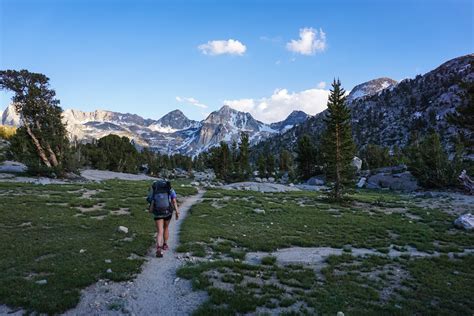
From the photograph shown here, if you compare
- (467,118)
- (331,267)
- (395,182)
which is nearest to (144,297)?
(331,267)

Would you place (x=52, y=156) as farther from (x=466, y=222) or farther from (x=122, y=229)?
(x=466, y=222)

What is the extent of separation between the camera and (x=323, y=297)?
1041 centimetres

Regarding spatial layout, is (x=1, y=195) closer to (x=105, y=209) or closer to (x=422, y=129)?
(x=105, y=209)

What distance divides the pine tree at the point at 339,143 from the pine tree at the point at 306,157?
152 ft

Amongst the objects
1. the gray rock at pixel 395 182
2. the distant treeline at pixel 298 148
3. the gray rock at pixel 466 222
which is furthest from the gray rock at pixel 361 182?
the gray rock at pixel 466 222

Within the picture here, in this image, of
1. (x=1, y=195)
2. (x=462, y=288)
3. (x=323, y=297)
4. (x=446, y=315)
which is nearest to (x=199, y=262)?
(x=323, y=297)

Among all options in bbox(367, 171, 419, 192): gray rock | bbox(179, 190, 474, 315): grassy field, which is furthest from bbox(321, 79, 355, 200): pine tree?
bbox(367, 171, 419, 192): gray rock

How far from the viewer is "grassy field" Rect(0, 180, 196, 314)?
9.82 m

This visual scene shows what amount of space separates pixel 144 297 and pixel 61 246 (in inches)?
260

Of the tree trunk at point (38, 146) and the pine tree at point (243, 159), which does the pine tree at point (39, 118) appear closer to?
the tree trunk at point (38, 146)

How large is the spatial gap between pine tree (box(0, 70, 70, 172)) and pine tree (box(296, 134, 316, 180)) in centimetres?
5571

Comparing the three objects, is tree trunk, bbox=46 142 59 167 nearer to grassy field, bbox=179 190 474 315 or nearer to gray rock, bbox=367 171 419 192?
grassy field, bbox=179 190 474 315

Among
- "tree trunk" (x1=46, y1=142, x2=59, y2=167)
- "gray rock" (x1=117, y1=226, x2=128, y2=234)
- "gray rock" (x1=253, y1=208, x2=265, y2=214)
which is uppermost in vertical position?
"tree trunk" (x1=46, y1=142, x2=59, y2=167)

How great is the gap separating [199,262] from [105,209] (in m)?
14.1
